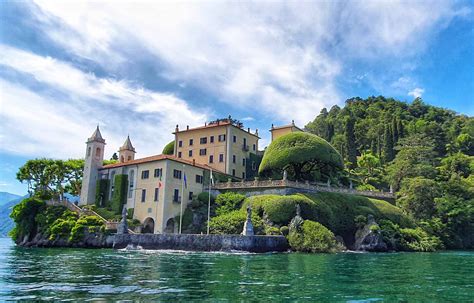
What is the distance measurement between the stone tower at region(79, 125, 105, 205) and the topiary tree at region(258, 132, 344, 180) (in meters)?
24.3

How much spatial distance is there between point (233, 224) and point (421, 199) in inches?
1138

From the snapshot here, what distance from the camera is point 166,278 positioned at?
18.7 metres

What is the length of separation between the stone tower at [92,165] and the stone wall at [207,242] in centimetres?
1788

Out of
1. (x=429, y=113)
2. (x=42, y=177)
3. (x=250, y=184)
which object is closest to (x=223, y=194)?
(x=250, y=184)

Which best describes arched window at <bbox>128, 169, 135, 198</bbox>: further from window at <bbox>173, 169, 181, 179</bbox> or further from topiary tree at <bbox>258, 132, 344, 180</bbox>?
topiary tree at <bbox>258, 132, 344, 180</bbox>

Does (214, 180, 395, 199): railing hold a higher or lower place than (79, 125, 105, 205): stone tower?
lower

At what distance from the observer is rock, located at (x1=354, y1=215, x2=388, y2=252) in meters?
45.2

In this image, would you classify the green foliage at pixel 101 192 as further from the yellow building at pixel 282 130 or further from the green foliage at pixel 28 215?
the yellow building at pixel 282 130

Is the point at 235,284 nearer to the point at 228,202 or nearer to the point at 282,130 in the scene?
the point at 228,202

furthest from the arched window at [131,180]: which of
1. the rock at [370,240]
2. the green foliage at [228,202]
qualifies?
the rock at [370,240]

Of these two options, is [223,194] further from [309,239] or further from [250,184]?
[309,239]

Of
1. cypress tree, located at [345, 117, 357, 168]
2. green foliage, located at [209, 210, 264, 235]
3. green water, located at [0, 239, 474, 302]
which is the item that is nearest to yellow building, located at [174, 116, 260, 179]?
green foliage, located at [209, 210, 264, 235]

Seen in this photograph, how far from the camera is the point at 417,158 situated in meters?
72.6

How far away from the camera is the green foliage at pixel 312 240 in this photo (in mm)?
40875
